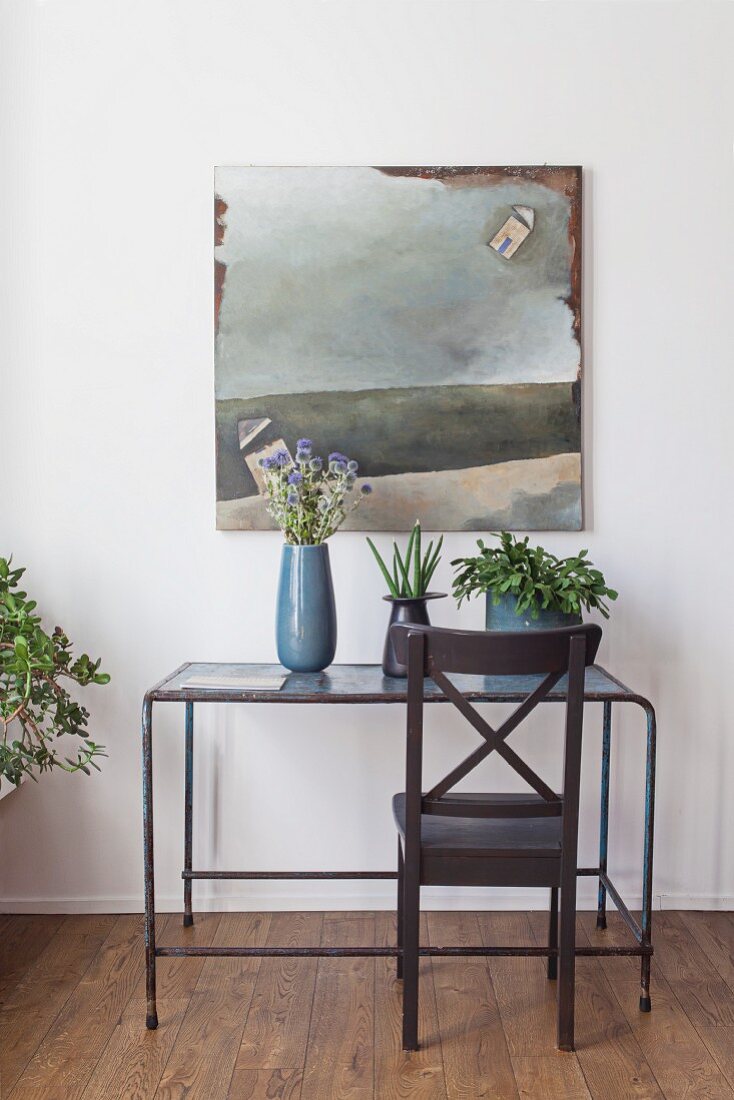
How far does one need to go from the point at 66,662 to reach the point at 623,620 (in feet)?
5.01

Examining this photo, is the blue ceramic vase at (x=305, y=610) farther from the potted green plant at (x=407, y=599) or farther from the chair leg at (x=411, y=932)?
the chair leg at (x=411, y=932)

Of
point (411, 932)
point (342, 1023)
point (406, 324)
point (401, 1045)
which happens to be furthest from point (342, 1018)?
point (406, 324)

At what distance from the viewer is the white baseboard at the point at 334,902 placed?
2805mm

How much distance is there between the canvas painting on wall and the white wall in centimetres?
9

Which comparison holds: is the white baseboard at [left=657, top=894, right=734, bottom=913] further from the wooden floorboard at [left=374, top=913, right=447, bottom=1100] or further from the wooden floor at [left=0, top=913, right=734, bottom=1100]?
the wooden floorboard at [left=374, top=913, right=447, bottom=1100]

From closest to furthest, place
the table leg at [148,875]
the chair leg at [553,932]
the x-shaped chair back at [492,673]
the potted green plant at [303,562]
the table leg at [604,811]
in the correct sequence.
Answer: the x-shaped chair back at [492,673], the table leg at [148,875], the chair leg at [553,932], the potted green plant at [303,562], the table leg at [604,811]

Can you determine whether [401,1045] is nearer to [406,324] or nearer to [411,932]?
[411,932]

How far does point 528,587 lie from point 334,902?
110 centimetres

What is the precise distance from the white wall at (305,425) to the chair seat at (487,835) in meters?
0.58

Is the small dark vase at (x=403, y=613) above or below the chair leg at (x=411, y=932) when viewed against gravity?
above

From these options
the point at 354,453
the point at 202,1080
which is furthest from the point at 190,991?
the point at 354,453

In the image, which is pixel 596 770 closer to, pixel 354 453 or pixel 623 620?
pixel 623 620

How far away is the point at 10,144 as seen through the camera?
2.72m

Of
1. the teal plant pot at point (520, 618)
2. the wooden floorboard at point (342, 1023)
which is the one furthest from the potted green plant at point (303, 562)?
the wooden floorboard at point (342, 1023)
